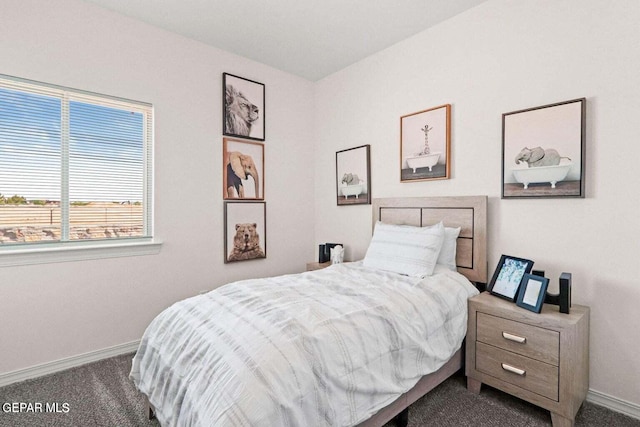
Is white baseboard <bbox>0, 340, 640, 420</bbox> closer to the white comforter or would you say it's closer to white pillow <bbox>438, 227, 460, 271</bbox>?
the white comforter

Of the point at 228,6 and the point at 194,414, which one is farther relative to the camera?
the point at 228,6

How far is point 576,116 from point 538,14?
0.79 metres

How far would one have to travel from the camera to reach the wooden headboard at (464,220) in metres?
2.45

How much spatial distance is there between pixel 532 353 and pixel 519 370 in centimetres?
14

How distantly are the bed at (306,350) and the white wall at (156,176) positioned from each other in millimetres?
1077

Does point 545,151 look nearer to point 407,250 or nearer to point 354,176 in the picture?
point 407,250

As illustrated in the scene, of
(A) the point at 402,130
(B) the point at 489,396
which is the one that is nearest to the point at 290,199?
(A) the point at 402,130

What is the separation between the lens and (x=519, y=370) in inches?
73.7

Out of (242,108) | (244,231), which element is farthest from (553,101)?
(244,231)

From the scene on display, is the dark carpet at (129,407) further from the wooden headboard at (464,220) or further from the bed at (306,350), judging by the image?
the wooden headboard at (464,220)

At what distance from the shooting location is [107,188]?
269 cm

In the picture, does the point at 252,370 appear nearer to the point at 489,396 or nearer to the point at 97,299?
the point at 489,396

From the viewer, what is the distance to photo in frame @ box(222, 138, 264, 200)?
3.26 metres

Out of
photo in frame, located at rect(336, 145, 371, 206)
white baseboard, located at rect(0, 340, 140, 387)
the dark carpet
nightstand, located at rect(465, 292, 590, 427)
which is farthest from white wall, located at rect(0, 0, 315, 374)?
nightstand, located at rect(465, 292, 590, 427)
